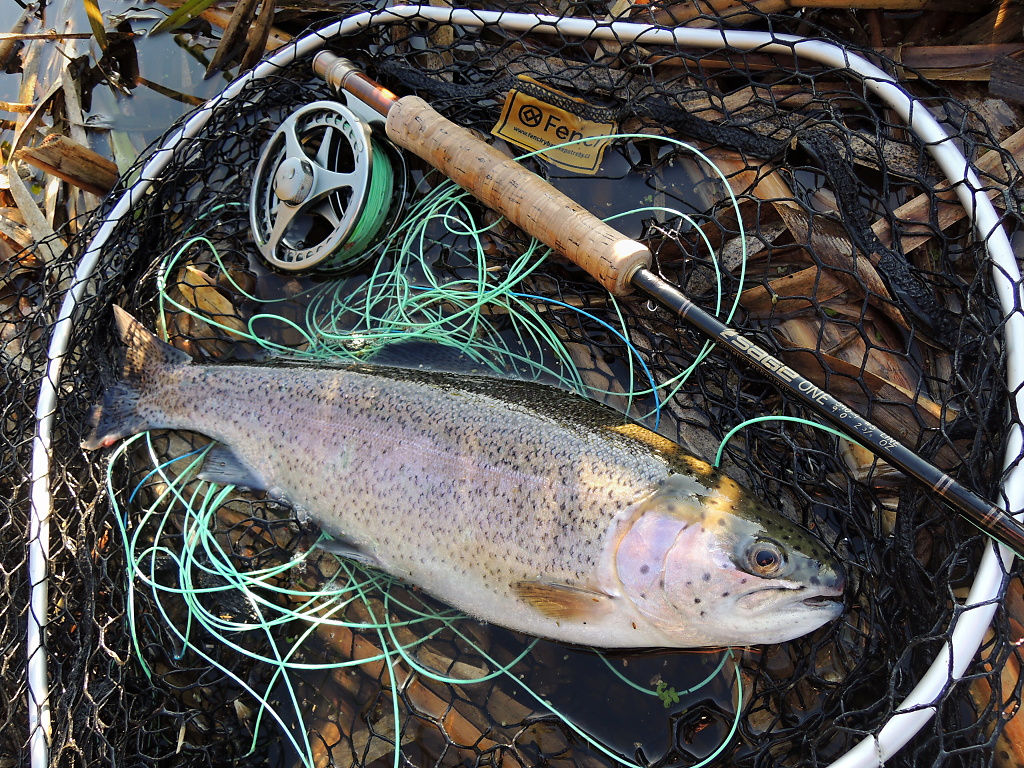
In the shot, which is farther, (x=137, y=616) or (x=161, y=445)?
(x=161, y=445)

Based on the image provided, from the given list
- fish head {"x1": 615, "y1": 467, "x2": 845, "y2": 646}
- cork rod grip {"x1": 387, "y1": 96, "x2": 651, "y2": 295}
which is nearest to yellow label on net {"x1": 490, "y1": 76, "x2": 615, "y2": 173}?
cork rod grip {"x1": 387, "y1": 96, "x2": 651, "y2": 295}

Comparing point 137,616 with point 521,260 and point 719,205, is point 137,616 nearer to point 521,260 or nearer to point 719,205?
point 521,260

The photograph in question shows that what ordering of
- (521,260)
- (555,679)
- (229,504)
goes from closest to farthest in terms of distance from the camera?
(555,679), (521,260), (229,504)

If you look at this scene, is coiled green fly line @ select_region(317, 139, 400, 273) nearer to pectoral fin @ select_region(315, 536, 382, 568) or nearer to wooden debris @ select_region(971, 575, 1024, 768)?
pectoral fin @ select_region(315, 536, 382, 568)

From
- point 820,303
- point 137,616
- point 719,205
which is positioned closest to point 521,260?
point 719,205

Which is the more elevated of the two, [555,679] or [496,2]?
[496,2]

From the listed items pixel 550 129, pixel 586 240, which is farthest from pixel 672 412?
pixel 550 129
